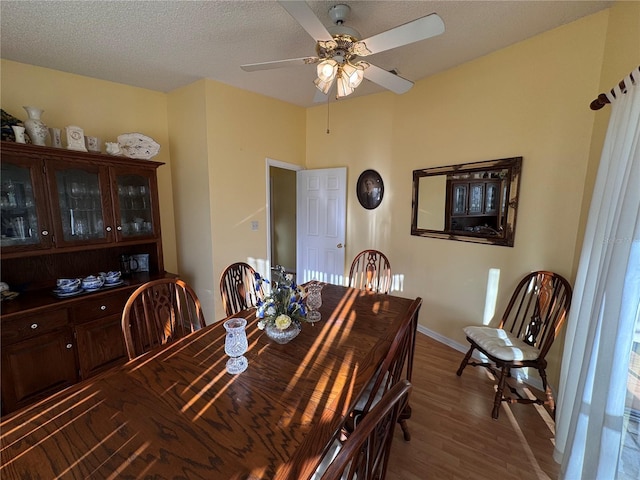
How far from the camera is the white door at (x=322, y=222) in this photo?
3.60 m

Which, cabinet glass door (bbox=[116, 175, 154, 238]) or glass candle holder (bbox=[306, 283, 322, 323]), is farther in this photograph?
cabinet glass door (bbox=[116, 175, 154, 238])

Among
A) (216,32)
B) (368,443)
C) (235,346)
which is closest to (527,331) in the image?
(368,443)

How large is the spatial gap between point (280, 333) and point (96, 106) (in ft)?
9.33

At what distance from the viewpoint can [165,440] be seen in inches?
32.9

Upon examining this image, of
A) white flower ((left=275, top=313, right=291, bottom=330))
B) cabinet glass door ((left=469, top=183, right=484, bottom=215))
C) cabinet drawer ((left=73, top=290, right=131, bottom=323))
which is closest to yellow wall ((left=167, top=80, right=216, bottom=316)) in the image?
cabinet drawer ((left=73, top=290, right=131, bottom=323))

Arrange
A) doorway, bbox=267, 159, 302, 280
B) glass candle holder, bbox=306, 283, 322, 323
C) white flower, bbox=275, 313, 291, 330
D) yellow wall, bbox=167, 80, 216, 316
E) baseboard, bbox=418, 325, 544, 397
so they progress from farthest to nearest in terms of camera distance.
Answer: doorway, bbox=267, 159, 302, 280 < yellow wall, bbox=167, 80, 216, 316 < baseboard, bbox=418, 325, 544, 397 < glass candle holder, bbox=306, 283, 322, 323 < white flower, bbox=275, 313, 291, 330

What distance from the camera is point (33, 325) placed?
6.17 feet

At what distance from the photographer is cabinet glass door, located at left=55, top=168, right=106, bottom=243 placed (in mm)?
2111

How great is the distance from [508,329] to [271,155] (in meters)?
3.05

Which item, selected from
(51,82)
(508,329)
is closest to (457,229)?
(508,329)

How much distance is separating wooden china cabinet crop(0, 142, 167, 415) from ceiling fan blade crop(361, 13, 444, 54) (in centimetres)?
220

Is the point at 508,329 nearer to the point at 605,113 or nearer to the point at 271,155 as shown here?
the point at 605,113

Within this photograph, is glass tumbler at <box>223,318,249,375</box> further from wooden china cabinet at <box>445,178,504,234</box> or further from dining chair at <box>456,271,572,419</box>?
wooden china cabinet at <box>445,178,504,234</box>

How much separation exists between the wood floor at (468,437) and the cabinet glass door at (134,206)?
2.69 meters
